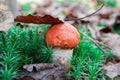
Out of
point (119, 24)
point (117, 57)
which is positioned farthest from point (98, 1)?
point (117, 57)

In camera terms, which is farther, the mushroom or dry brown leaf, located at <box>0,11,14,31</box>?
the mushroom

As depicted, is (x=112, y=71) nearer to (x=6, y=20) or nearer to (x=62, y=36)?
(x=62, y=36)

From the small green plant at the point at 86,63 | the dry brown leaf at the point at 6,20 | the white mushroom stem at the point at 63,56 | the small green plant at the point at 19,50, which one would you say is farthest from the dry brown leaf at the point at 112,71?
the dry brown leaf at the point at 6,20

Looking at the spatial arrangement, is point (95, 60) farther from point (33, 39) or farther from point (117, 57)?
point (117, 57)

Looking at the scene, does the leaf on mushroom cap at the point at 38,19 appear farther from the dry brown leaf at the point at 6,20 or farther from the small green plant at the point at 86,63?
the small green plant at the point at 86,63

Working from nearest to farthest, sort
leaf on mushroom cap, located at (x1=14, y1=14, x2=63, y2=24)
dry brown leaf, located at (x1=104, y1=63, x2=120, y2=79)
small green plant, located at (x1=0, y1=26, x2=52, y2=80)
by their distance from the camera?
1. small green plant, located at (x1=0, y1=26, x2=52, y2=80)
2. leaf on mushroom cap, located at (x1=14, y1=14, x2=63, y2=24)
3. dry brown leaf, located at (x1=104, y1=63, x2=120, y2=79)

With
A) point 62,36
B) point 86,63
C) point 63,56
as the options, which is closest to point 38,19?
point 62,36

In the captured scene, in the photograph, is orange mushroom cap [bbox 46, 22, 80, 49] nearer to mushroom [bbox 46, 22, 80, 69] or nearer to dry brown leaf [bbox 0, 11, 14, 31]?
mushroom [bbox 46, 22, 80, 69]

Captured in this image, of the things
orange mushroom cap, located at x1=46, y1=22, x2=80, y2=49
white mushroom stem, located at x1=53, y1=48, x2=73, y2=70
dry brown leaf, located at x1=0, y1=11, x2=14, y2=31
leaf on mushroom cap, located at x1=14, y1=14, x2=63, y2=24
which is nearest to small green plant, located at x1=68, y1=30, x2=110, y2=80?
white mushroom stem, located at x1=53, y1=48, x2=73, y2=70
